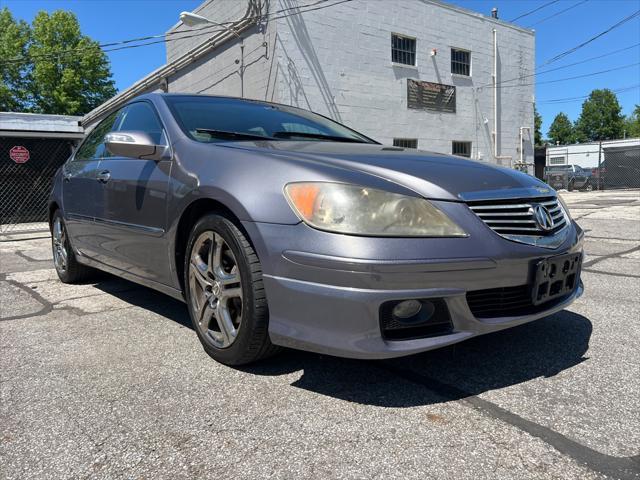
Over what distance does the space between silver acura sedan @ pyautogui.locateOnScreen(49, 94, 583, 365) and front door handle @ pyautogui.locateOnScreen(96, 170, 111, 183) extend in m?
0.57

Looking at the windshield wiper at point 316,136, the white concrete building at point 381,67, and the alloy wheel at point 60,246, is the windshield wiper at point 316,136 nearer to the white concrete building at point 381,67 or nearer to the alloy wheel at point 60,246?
the alloy wheel at point 60,246

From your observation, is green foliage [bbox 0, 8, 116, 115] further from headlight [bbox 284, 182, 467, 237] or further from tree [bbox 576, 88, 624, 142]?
tree [bbox 576, 88, 624, 142]

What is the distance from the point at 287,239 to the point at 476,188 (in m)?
0.89

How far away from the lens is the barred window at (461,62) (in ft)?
61.7

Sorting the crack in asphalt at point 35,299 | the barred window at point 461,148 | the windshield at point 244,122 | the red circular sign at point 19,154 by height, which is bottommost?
the crack in asphalt at point 35,299

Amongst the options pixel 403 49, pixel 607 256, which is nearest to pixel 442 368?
pixel 607 256

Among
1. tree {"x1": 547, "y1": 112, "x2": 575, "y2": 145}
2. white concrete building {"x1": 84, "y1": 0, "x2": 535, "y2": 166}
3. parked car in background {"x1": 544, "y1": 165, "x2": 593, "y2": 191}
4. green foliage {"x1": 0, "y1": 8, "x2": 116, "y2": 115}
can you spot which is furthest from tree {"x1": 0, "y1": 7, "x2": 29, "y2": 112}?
tree {"x1": 547, "y1": 112, "x2": 575, "y2": 145}

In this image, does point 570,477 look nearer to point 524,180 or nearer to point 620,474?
point 620,474

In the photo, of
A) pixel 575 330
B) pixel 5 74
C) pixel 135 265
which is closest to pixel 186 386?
pixel 135 265

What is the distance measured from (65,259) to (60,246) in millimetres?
170

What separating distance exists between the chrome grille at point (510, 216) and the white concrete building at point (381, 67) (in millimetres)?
12111

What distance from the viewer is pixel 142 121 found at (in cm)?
351

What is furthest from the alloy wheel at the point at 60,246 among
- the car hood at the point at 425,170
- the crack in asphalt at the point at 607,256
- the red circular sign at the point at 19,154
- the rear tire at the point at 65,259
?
the red circular sign at the point at 19,154

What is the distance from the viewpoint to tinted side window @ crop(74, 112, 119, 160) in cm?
408
